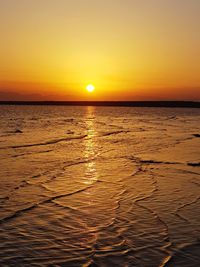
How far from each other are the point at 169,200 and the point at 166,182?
2.28 metres

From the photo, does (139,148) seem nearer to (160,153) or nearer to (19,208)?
(160,153)

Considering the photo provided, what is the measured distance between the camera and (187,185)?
1098 centimetres

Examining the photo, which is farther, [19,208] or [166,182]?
[166,182]

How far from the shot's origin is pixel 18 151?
62.0 ft

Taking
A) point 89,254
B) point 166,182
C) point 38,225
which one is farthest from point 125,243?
point 166,182

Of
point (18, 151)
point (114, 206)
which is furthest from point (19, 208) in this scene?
point (18, 151)

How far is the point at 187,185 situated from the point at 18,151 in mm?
10664

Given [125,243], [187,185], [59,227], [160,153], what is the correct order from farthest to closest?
[160,153]
[187,185]
[59,227]
[125,243]

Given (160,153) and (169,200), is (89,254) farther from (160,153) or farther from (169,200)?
(160,153)

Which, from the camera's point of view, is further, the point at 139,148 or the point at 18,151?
the point at 139,148

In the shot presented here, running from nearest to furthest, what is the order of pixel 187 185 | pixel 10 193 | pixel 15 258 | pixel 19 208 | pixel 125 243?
→ pixel 15 258 → pixel 125 243 → pixel 19 208 → pixel 10 193 → pixel 187 185

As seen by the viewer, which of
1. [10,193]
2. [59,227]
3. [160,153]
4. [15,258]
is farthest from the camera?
[160,153]

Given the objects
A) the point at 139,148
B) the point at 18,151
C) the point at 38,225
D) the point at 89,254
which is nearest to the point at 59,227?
Result: the point at 38,225

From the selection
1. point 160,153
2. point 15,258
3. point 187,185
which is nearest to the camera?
point 15,258
